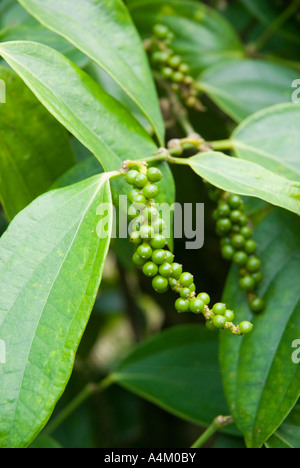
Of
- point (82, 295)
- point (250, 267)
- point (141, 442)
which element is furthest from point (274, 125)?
point (141, 442)

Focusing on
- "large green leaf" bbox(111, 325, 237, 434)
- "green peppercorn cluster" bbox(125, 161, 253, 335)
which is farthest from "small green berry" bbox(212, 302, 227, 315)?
"large green leaf" bbox(111, 325, 237, 434)

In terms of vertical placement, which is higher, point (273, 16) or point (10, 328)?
point (273, 16)

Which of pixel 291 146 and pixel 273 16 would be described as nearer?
pixel 291 146

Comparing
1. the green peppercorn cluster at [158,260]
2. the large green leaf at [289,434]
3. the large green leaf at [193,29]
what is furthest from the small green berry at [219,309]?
the large green leaf at [193,29]

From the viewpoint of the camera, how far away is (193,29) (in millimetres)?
976

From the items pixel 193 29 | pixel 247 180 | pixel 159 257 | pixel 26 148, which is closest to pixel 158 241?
pixel 159 257

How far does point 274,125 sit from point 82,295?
38cm

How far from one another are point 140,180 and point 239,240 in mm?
170

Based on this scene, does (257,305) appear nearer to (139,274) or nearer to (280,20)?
(139,274)

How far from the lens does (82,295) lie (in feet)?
1.62

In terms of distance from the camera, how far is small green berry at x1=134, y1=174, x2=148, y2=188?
530 mm

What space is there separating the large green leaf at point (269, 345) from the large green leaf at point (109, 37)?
0.21 meters

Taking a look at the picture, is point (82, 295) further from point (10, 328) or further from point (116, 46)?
point (116, 46)

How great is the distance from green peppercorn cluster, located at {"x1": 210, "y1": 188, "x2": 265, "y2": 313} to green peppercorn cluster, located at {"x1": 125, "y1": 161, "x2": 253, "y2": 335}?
0.12 meters
